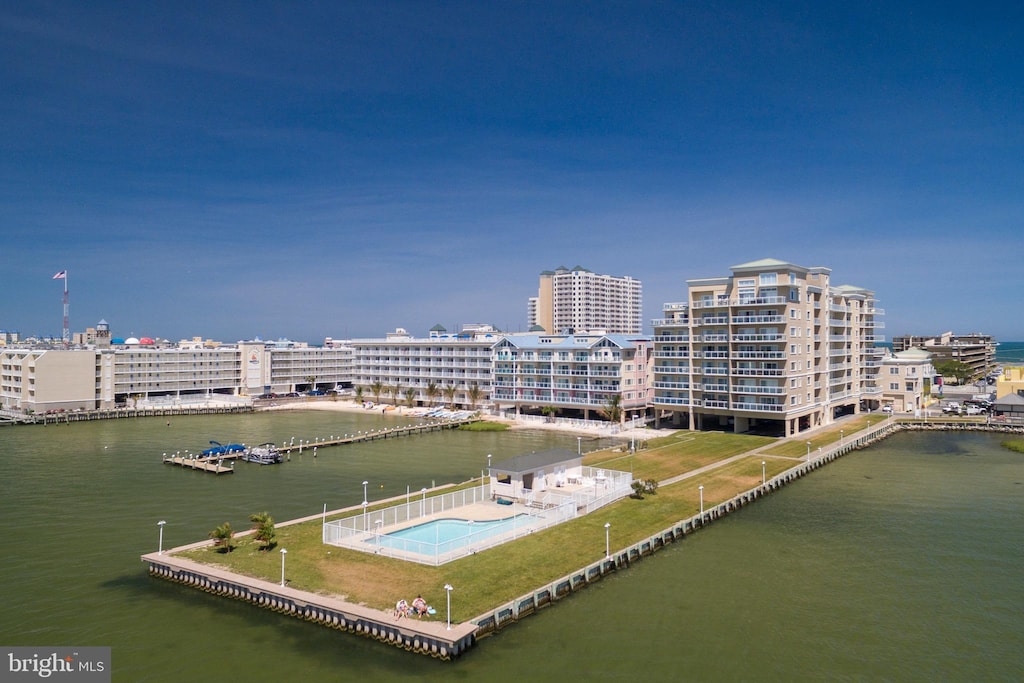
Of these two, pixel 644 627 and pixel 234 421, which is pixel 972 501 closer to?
pixel 644 627

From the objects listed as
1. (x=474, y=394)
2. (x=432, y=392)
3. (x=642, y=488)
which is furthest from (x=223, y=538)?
(x=432, y=392)

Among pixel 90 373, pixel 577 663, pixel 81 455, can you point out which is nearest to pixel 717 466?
pixel 577 663

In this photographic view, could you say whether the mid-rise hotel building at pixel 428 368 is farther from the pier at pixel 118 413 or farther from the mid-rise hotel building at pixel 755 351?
the mid-rise hotel building at pixel 755 351

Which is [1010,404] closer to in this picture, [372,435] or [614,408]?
[614,408]

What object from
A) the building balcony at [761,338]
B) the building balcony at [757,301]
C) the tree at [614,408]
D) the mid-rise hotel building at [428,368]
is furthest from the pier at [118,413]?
the building balcony at [757,301]

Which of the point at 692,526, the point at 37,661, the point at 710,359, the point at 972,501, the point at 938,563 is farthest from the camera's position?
the point at 710,359
